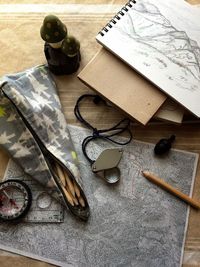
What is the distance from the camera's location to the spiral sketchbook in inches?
30.3

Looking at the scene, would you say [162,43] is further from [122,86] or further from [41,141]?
[41,141]

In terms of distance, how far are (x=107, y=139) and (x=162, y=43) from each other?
22 cm

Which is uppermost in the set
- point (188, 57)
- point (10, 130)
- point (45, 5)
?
point (188, 57)

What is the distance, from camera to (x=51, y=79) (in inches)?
32.9

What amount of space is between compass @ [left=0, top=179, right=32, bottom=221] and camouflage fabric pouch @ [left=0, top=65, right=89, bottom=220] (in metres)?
0.03

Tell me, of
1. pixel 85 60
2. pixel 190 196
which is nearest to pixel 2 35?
pixel 85 60

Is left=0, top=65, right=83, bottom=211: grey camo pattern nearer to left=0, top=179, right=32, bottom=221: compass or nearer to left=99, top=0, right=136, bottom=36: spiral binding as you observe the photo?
left=0, top=179, right=32, bottom=221: compass

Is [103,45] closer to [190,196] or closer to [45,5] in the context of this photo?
[45,5]

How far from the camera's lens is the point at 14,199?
75 cm

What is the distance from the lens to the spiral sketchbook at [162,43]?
0.77m

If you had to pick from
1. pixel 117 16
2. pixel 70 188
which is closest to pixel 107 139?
pixel 70 188

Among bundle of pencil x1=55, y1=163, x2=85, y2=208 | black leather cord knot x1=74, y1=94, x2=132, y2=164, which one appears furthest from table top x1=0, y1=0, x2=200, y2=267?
bundle of pencil x1=55, y1=163, x2=85, y2=208

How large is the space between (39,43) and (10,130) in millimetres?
223

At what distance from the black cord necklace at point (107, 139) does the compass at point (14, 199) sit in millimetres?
133
